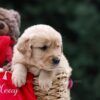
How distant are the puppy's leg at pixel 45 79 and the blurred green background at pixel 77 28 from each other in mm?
3753

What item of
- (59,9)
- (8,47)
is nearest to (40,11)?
(59,9)

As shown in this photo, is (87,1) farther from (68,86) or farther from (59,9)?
(68,86)

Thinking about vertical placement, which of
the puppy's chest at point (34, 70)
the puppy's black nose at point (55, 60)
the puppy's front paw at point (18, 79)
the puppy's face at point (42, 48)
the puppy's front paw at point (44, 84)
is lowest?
the puppy's front paw at point (44, 84)

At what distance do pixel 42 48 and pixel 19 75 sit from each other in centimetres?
9

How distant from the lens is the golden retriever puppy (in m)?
1.83

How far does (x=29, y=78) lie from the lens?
1859 millimetres

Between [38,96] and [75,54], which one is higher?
[38,96]

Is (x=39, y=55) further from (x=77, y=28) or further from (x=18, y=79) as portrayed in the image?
(x=77, y=28)

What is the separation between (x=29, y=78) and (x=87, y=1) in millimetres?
4219

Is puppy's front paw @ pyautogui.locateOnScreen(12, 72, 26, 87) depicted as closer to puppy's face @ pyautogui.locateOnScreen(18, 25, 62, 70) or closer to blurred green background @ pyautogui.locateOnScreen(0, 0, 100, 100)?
puppy's face @ pyautogui.locateOnScreen(18, 25, 62, 70)

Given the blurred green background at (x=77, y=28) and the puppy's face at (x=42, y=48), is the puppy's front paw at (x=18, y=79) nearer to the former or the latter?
the puppy's face at (x=42, y=48)

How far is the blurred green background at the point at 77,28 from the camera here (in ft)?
19.0

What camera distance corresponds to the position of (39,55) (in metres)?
1.83

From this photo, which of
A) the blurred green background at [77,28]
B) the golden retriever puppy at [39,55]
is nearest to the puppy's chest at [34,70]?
the golden retriever puppy at [39,55]
